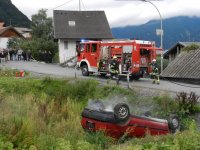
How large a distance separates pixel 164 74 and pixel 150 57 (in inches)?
Result: 260

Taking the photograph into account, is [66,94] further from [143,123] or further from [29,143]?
[29,143]

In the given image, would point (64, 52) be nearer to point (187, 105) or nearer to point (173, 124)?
point (187, 105)

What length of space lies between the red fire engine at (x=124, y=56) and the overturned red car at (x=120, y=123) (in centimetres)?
1375

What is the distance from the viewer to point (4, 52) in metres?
53.3

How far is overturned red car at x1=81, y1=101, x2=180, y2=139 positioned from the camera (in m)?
14.3

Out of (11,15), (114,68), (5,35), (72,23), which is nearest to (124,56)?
(114,68)

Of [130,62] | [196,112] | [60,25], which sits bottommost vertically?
[196,112]

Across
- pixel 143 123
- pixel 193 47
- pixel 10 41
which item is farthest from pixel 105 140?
pixel 10 41

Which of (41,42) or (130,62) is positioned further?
(41,42)

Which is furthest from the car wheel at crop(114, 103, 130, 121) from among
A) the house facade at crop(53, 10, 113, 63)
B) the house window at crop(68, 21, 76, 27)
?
the house window at crop(68, 21, 76, 27)

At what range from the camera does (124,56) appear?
29531mm

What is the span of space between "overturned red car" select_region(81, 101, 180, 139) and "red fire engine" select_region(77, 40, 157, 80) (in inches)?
541

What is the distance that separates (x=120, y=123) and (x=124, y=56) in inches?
607

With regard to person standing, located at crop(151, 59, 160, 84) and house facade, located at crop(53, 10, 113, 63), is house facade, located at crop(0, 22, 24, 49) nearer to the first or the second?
house facade, located at crop(53, 10, 113, 63)
